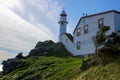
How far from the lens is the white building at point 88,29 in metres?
47.9

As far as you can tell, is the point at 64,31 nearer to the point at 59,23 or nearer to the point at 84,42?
the point at 59,23

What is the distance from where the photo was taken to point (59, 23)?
7138 centimetres

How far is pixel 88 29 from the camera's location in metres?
53.8

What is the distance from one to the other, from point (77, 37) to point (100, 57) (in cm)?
2167

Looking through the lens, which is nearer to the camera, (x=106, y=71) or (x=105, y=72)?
(x=105, y=72)

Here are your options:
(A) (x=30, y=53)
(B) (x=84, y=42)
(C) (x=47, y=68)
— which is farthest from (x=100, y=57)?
(A) (x=30, y=53)

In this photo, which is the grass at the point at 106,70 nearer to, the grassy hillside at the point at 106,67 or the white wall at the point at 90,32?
the grassy hillside at the point at 106,67

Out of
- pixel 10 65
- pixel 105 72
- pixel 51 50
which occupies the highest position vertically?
pixel 51 50

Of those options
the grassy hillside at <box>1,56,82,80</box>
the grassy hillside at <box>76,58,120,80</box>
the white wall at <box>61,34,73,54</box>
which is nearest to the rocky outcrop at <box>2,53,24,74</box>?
the grassy hillside at <box>1,56,82,80</box>

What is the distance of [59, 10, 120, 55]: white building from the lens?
157 feet

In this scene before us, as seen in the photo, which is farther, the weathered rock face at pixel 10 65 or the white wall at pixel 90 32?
the weathered rock face at pixel 10 65

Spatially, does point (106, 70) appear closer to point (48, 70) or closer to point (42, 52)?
point (48, 70)

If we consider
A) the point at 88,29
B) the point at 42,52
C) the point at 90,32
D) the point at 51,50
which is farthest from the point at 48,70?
the point at 42,52

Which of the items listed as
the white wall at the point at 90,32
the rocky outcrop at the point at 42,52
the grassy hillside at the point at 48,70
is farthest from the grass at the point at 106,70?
the rocky outcrop at the point at 42,52
